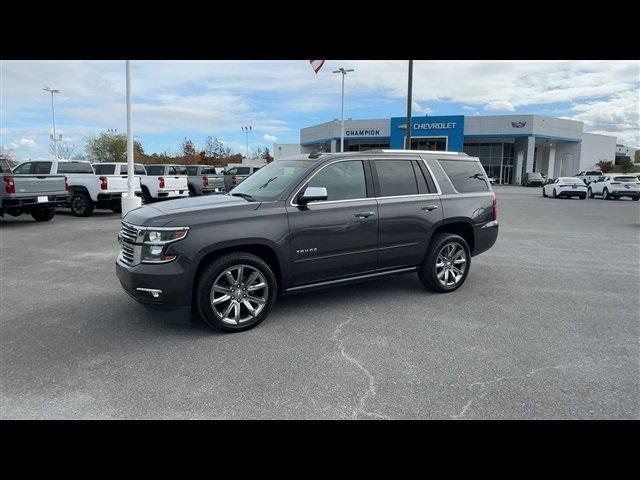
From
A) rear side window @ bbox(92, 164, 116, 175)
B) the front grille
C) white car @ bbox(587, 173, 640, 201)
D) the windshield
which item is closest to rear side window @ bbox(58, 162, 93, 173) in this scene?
rear side window @ bbox(92, 164, 116, 175)

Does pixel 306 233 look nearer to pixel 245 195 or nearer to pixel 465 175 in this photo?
pixel 245 195

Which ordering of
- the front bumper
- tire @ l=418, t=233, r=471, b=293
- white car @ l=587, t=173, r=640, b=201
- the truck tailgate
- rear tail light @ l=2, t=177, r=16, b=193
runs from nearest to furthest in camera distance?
1. the front bumper
2. tire @ l=418, t=233, r=471, b=293
3. rear tail light @ l=2, t=177, r=16, b=193
4. the truck tailgate
5. white car @ l=587, t=173, r=640, b=201

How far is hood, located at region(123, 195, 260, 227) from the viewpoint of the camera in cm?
437

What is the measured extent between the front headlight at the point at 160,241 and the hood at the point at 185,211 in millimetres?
74

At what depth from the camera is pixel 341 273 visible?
5.20m

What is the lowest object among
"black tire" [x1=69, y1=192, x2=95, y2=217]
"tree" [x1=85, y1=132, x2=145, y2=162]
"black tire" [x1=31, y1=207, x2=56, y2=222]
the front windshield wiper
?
"black tire" [x1=31, y1=207, x2=56, y2=222]

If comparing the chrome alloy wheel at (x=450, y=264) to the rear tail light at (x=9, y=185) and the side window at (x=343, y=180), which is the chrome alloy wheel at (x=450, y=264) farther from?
the rear tail light at (x=9, y=185)

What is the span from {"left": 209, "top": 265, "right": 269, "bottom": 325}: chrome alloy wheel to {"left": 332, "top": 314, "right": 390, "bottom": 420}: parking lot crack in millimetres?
867

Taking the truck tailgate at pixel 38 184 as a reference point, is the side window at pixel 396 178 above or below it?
above

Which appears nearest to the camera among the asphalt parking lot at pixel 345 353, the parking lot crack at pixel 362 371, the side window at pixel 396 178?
the parking lot crack at pixel 362 371

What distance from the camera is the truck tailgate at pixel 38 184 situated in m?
12.3

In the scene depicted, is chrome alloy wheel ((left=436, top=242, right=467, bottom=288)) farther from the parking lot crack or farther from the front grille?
the front grille

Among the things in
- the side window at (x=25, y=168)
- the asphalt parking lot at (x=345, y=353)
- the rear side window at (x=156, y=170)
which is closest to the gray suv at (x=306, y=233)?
the asphalt parking lot at (x=345, y=353)

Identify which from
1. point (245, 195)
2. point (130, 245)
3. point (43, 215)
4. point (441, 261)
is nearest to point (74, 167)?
point (43, 215)
